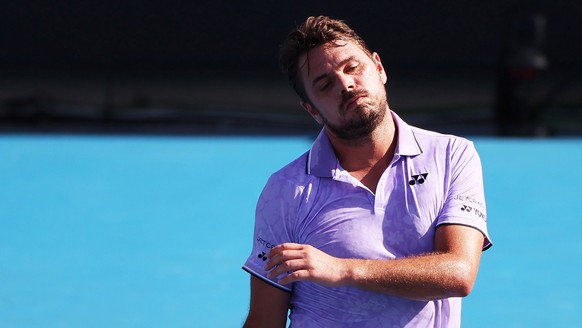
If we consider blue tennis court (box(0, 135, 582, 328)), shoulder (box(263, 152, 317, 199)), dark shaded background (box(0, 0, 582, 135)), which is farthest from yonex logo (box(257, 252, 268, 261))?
dark shaded background (box(0, 0, 582, 135))

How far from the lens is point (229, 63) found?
914cm

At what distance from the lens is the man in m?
2.24

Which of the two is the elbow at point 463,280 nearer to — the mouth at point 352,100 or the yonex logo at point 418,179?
the yonex logo at point 418,179

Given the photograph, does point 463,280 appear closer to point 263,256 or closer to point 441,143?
point 441,143

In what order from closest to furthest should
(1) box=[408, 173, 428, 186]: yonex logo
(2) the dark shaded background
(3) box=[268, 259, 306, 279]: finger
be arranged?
(3) box=[268, 259, 306, 279]: finger, (1) box=[408, 173, 428, 186]: yonex logo, (2) the dark shaded background

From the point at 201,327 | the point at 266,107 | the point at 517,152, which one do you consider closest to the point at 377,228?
the point at 201,327

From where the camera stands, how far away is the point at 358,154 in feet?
8.16

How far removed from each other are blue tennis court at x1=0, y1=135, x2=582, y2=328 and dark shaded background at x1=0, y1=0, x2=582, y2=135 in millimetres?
792

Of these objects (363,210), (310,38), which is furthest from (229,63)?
(363,210)

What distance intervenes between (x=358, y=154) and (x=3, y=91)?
735cm

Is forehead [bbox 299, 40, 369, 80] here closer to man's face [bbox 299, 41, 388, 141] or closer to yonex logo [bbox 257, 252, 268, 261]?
man's face [bbox 299, 41, 388, 141]

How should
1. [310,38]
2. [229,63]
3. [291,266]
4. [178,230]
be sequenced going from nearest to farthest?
[291,266] < [310,38] < [178,230] < [229,63]

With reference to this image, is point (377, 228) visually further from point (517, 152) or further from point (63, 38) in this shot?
point (63, 38)

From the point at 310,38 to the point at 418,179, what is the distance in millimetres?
443
